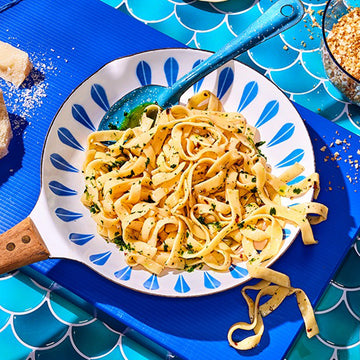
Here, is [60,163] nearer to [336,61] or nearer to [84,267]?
[84,267]

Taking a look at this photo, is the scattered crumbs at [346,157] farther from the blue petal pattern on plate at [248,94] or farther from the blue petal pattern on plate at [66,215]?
the blue petal pattern on plate at [66,215]

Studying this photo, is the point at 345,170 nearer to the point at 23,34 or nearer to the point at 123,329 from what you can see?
the point at 123,329

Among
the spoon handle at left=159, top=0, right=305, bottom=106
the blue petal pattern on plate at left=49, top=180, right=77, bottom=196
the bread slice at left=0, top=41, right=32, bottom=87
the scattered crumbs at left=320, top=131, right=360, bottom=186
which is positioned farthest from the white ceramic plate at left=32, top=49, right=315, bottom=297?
the bread slice at left=0, top=41, right=32, bottom=87

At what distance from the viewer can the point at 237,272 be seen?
87.7 inches

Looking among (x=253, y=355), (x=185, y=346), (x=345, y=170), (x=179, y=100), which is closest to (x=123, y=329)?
(x=185, y=346)

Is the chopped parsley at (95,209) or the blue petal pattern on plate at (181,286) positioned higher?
the chopped parsley at (95,209)

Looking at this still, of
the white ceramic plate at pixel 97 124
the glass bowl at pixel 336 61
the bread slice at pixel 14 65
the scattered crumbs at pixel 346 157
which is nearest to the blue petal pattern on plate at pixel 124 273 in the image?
the white ceramic plate at pixel 97 124

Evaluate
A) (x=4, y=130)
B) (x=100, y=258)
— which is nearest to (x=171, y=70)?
(x=4, y=130)

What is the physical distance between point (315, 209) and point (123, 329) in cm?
102

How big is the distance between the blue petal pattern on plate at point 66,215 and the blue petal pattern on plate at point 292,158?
0.93 metres

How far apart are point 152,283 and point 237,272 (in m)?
0.35

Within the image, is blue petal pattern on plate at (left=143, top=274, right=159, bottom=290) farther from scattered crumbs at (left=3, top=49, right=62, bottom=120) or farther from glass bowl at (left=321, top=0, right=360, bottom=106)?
glass bowl at (left=321, top=0, right=360, bottom=106)

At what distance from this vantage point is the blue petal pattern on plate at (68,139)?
8.02 feet

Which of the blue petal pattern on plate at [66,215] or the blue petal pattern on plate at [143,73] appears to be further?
the blue petal pattern on plate at [143,73]
